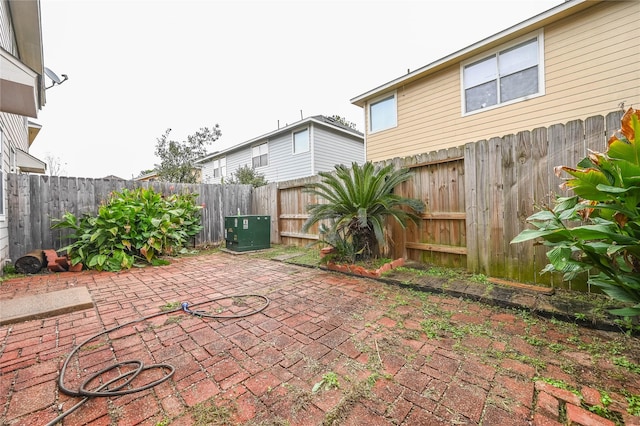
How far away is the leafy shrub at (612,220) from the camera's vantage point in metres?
1.57

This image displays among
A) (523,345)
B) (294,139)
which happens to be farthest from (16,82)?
(294,139)

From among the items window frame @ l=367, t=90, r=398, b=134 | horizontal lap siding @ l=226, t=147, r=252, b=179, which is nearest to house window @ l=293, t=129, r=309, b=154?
horizontal lap siding @ l=226, t=147, r=252, b=179

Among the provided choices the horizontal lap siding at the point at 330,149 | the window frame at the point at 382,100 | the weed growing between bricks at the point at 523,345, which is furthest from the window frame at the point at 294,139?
the weed growing between bricks at the point at 523,345

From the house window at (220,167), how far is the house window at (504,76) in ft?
Answer: 42.9

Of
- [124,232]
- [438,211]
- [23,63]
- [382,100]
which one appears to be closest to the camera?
[23,63]

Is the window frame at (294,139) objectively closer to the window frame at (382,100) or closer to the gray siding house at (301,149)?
the gray siding house at (301,149)

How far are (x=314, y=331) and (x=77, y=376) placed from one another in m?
1.49

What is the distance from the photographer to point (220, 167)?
15.8m

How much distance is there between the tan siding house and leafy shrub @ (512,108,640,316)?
4.65 metres

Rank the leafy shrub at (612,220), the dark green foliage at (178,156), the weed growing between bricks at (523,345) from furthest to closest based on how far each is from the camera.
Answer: the dark green foliage at (178,156) → the leafy shrub at (612,220) → the weed growing between bricks at (523,345)

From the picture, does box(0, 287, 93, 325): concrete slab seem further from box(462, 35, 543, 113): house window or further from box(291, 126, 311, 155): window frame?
box(291, 126, 311, 155): window frame

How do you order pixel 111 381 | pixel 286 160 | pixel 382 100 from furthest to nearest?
1. pixel 286 160
2. pixel 382 100
3. pixel 111 381

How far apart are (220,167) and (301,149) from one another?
6903 mm

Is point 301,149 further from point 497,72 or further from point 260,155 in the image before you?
point 497,72
